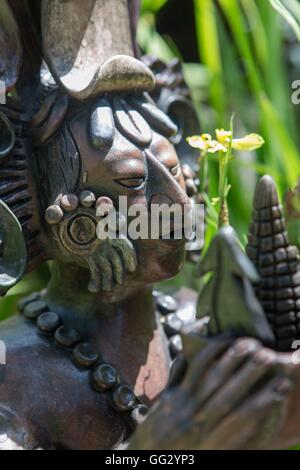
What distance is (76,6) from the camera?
1.07 metres

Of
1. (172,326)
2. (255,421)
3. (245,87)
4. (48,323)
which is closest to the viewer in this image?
(255,421)

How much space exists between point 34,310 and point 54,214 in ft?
0.59

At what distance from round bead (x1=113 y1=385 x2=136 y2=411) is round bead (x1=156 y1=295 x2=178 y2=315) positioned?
20 centimetres

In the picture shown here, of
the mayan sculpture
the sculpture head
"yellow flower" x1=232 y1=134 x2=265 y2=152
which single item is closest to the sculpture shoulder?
the mayan sculpture

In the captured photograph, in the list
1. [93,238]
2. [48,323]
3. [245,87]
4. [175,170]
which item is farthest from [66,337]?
[245,87]

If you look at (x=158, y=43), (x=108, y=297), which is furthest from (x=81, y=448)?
(x=158, y=43)

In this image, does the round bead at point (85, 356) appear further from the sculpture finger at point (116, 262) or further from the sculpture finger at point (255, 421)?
the sculpture finger at point (255, 421)

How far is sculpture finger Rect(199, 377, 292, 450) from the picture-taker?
80 cm

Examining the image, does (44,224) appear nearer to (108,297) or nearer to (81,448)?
(108,297)

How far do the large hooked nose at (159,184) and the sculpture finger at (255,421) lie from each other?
0.31 meters

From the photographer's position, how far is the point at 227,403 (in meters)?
0.81

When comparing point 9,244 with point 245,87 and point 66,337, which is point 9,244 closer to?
point 66,337

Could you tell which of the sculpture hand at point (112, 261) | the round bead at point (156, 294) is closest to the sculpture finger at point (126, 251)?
the sculpture hand at point (112, 261)

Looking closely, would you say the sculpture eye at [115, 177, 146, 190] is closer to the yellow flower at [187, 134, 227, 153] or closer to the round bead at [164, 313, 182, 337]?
the yellow flower at [187, 134, 227, 153]
